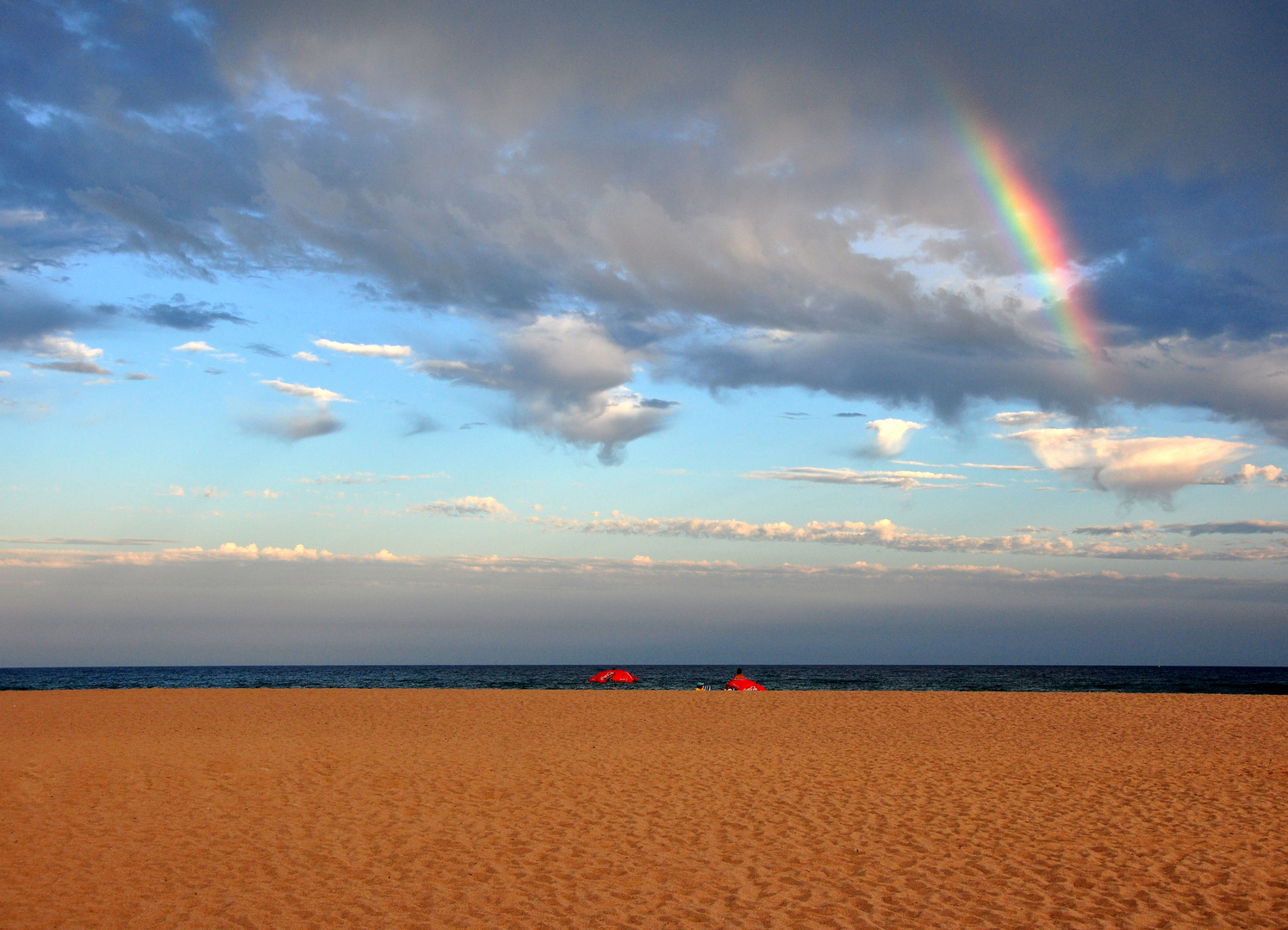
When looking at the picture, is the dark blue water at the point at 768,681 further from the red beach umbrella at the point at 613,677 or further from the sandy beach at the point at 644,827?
the sandy beach at the point at 644,827

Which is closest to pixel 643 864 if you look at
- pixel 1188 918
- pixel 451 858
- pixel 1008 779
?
pixel 451 858

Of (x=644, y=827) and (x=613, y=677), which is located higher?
(x=644, y=827)

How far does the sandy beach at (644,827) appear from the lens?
310 inches

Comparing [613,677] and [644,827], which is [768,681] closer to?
[613,677]

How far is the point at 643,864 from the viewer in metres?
9.16

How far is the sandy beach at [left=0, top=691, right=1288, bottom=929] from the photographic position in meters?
7.86

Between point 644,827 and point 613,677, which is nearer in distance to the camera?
point 644,827

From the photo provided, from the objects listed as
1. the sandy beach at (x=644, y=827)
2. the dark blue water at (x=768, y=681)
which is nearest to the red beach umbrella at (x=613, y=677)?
the dark blue water at (x=768, y=681)

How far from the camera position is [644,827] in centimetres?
1079

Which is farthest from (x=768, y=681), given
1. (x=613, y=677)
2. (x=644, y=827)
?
(x=644, y=827)

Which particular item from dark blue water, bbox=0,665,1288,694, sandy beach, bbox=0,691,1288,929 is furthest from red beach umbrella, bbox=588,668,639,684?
sandy beach, bbox=0,691,1288,929

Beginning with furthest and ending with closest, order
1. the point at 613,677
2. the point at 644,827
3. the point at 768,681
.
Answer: the point at 768,681 < the point at 613,677 < the point at 644,827

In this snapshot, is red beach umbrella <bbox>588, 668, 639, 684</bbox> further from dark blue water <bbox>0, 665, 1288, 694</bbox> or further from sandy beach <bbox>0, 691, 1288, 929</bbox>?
sandy beach <bbox>0, 691, 1288, 929</bbox>

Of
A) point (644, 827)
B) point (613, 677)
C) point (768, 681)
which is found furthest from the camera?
point (768, 681)
